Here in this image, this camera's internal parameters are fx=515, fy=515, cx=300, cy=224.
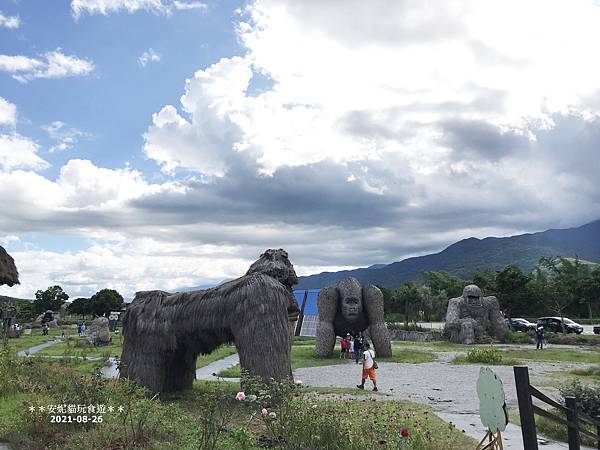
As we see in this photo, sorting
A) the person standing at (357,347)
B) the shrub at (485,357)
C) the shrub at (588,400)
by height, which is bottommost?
the shrub at (485,357)

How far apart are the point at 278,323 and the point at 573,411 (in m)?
4.67

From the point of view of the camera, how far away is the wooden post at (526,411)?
467 cm

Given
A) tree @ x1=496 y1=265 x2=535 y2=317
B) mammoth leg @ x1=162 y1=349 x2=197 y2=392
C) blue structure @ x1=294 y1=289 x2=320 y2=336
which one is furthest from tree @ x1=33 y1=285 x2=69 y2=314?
mammoth leg @ x1=162 y1=349 x2=197 y2=392

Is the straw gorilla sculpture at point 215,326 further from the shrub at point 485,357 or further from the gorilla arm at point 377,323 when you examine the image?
the shrub at point 485,357

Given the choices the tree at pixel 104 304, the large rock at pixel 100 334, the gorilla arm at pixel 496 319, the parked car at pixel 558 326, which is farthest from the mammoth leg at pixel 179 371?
the tree at pixel 104 304

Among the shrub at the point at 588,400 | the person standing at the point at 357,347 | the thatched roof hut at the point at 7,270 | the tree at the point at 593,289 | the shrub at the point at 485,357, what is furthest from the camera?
the tree at the point at 593,289

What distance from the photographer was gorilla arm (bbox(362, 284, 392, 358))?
1959cm

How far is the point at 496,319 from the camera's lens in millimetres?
28219

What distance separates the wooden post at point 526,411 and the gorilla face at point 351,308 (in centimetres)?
1514

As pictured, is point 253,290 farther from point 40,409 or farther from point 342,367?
point 342,367

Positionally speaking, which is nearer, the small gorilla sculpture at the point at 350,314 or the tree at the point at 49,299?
the small gorilla sculpture at the point at 350,314

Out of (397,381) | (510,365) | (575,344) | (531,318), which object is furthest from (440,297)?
(397,381)

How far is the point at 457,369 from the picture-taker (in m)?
16.0

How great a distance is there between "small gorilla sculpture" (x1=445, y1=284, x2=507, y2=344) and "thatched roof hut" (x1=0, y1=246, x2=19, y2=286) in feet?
70.5
